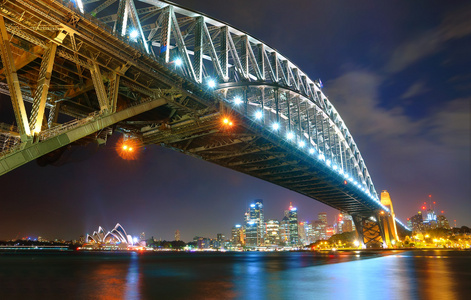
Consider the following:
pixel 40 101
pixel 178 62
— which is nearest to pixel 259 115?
pixel 178 62

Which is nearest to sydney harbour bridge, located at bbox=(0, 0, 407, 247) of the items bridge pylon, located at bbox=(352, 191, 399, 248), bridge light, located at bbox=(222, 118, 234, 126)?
bridge light, located at bbox=(222, 118, 234, 126)

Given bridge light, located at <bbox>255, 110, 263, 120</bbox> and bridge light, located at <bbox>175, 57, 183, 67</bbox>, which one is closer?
bridge light, located at <bbox>175, 57, 183, 67</bbox>

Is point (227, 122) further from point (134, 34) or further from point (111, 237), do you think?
point (111, 237)

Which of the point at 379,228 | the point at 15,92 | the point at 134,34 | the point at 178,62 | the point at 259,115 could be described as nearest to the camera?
the point at 15,92

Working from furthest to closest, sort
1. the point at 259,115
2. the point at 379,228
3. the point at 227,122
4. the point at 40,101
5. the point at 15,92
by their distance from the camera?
the point at 379,228 < the point at 259,115 < the point at 227,122 < the point at 40,101 < the point at 15,92

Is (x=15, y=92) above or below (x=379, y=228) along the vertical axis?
above

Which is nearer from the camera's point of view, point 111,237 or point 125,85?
point 125,85

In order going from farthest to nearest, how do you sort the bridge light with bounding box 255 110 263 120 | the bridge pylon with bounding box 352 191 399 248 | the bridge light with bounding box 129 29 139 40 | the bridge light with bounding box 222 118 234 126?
the bridge pylon with bounding box 352 191 399 248, the bridge light with bounding box 255 110 263 120, the bridge light with bounding box 222 118 234 126, the bridge light with bounding box 129 29 139 40

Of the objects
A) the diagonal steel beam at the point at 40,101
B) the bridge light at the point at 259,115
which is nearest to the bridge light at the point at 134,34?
the diagonal steel beam at the point at 40,101

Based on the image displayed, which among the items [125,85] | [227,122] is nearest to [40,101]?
[125,85]

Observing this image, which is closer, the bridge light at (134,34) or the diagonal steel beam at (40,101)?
the diagonal steel beam at (40,101)

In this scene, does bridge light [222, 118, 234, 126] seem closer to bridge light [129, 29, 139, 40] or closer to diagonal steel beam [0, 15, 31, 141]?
bridge light [129, 29, 139, 40]

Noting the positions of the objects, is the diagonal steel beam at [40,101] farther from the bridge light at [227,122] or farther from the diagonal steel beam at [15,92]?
the bridge light at [227,122]

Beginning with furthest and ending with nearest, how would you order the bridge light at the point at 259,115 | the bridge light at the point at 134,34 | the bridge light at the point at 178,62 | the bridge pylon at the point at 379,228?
1. the bridge pylon at the point at 379,228
2. the bridge light at the point at 259,115
3. the bridge light at the point at 178,62
4. the bridge light at the point at 134,34
